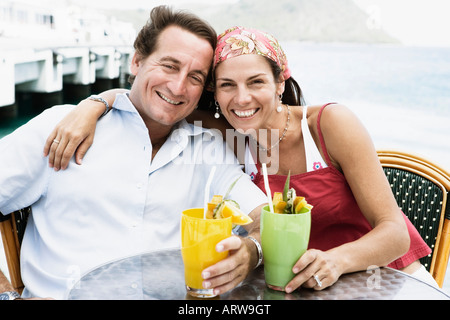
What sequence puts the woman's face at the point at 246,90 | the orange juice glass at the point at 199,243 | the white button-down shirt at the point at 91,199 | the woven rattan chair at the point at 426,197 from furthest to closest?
the woven rattan chair at the point at 426,197, the woman's face at the point at 246,90, the white button-down shirt at the point at 91,199, the orange juice glass at the point at 199,243

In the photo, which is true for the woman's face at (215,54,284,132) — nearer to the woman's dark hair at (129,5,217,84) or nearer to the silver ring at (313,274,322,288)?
the woman's dark hair at (129,5,217,84)

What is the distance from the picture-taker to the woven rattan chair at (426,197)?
2129mm

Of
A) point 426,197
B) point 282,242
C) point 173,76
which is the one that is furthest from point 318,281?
point 426,197

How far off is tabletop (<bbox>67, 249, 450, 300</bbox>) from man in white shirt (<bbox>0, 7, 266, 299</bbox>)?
0.90 feet

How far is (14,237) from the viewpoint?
1782 mm

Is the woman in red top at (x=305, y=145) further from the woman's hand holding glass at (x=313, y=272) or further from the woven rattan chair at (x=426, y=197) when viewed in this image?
the woman's hand holding glass at (x=313, y=272)

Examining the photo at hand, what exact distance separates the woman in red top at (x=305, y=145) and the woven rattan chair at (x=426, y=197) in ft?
0.79

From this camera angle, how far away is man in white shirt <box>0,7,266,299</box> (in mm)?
1670

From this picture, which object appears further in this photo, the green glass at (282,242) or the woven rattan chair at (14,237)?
the woven rattan chair at (14,237)

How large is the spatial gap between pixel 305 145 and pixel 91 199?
916 mm

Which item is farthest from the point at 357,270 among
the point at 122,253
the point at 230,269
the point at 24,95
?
the point at 24,95

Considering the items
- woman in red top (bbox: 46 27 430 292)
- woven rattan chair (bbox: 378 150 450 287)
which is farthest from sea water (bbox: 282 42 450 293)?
woman in red top (bbox: 46 27 430 292)

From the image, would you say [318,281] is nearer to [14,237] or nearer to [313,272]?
[313,272]

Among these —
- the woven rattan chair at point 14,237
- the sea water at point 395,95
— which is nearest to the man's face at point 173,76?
the woven rattan chair at point 14,237
